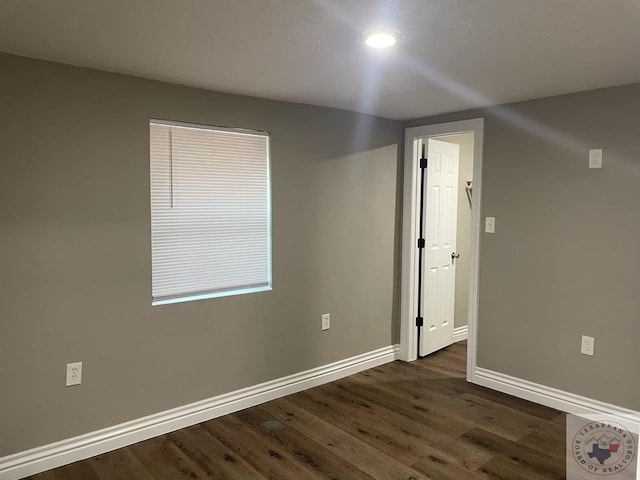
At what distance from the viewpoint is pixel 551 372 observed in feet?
10.9

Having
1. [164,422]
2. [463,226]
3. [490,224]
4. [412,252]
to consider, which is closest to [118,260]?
[164,422]

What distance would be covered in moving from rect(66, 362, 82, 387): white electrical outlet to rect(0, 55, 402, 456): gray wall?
0.04 metres

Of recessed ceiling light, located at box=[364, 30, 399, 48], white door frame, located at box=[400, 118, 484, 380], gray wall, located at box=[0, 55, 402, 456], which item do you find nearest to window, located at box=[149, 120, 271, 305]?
gray wall, located at box=[0, 55, 402, 456]

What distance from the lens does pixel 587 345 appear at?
10.3 ft

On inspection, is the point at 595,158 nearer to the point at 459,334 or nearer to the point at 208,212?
the point at 459,334

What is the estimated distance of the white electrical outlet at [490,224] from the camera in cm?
357

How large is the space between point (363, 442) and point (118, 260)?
1811mm

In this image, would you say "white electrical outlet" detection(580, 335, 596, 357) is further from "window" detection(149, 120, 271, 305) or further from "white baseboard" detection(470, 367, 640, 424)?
"window" detection(149, 120, 271, 305)

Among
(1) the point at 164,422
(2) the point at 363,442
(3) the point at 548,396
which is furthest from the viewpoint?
(3) the point at 548,396

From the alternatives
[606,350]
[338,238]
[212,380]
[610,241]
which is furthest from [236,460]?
[610,241]

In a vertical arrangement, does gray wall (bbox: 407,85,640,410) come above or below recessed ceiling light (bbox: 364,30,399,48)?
below

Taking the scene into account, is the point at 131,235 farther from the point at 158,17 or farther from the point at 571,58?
the point at 571,58

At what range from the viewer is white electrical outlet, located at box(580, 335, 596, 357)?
311 centimetres

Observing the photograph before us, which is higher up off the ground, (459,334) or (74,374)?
(74,374)
